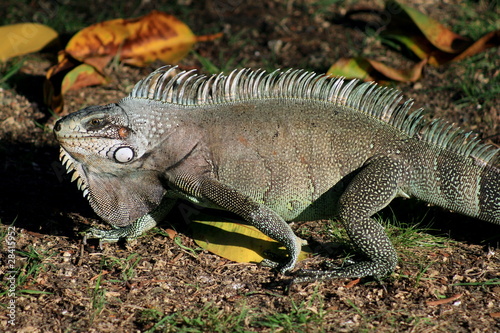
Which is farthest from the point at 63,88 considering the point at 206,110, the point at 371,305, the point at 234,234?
the point at 371,305

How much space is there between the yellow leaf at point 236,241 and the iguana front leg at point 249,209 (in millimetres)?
221

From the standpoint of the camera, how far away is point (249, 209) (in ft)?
16.4

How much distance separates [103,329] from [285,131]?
236 cm

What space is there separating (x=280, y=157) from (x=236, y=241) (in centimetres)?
97

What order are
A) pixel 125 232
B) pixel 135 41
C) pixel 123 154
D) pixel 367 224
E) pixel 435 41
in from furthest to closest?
pixel 135 41 < pixel 435 41 < pixel 125 232 < pixel 123 154 < pixel 367 224

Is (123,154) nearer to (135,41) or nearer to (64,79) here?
(64,79)

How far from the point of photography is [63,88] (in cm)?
731

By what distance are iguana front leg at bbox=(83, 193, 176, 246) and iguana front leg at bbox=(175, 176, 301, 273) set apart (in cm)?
46

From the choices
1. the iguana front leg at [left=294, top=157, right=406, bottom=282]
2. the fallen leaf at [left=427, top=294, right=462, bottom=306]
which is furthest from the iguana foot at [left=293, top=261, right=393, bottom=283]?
the fallen leaf at [left=427, top=294, right=462, bottom=306]

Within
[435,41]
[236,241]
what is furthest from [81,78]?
[435,41]

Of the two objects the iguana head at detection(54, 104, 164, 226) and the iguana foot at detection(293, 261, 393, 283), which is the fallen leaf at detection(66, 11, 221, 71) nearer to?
the iguana head at detection(54, 104, 164, 226)

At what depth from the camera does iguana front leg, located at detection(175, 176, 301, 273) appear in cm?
498

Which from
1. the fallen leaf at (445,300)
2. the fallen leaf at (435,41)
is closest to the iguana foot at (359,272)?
the fallen leaf at (445,300)

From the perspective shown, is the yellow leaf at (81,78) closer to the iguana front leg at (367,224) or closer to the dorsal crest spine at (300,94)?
the dorsal crest spine at (300,94)
